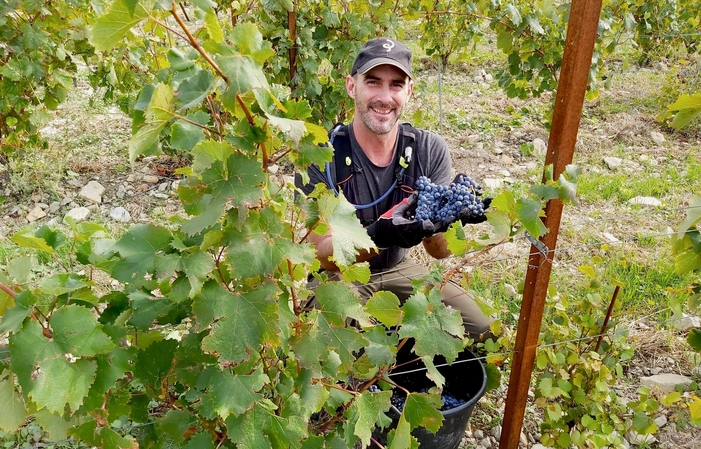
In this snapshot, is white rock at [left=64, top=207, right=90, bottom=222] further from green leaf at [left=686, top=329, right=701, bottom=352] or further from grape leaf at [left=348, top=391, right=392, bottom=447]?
green leaf at [left=686, top=329, right=701, bottom=352]

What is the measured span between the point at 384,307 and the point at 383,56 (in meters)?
1.57

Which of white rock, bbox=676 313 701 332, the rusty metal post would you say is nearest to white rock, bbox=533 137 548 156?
white rock, bbox=676 313 701 332

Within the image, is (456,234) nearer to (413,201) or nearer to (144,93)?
(144,93)

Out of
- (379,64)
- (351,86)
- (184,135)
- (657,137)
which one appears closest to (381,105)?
(379,64)

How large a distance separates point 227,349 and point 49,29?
3.49 m

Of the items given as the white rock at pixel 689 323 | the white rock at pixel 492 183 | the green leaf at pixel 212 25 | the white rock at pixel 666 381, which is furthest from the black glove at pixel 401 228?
the white rock at pixel 492 183

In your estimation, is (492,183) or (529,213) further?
(492,183)

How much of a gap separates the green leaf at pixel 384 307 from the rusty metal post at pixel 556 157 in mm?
534

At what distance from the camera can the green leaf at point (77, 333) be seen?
3.12 feet

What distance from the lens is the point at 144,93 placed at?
0.94 m

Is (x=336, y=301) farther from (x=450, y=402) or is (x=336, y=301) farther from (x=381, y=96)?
(x=381, y=96)

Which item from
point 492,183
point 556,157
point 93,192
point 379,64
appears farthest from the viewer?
point 492,183

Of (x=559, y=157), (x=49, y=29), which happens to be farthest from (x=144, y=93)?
(x=49, y=29)

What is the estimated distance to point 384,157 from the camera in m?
2.65
